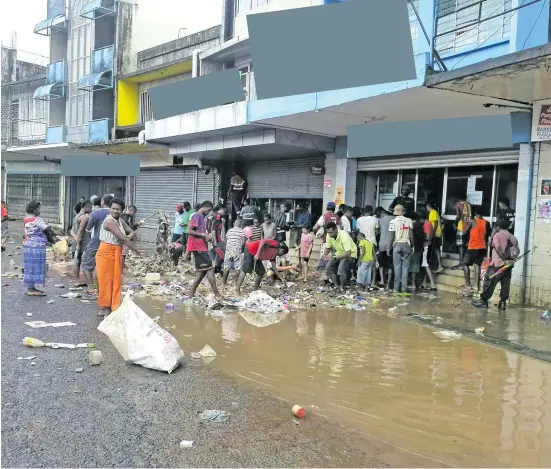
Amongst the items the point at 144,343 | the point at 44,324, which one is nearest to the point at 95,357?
the point at 144,343

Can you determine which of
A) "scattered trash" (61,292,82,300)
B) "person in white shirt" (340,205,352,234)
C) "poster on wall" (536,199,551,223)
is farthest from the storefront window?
"scattered trash" (61,292,82,300)

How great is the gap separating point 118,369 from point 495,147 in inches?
300

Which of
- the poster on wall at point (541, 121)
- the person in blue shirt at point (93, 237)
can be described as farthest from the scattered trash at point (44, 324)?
the poster on wall at point (541, 121)

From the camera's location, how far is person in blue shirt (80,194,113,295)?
8.23 metres

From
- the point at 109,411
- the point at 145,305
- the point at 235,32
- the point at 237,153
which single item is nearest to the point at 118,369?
the point at 109,411

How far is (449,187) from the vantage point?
437 inches

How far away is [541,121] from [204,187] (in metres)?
11.8

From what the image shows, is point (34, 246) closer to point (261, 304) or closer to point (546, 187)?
point (261, 304)

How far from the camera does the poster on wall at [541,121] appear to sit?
8.27m

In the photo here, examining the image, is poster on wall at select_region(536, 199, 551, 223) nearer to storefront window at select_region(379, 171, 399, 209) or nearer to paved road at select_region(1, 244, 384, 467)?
storefront window at select_region(379, 171, 399, 209)

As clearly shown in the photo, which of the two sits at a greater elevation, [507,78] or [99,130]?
[99,130]

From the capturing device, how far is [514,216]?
9.60 m

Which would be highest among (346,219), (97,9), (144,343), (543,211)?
(97,9)

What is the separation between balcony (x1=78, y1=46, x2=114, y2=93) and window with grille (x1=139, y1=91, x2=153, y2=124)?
1.54 metres
